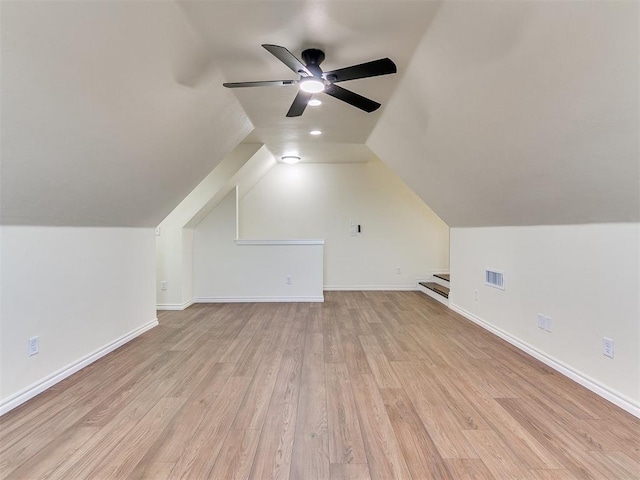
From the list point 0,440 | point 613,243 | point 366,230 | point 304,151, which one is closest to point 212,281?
point 304,151

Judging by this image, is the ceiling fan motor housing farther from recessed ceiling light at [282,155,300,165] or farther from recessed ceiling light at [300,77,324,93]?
recessed ceiling light at [282,155,300,165]

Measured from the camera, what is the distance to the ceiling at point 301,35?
183 centimetres

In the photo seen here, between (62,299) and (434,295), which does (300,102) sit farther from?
(434,295)

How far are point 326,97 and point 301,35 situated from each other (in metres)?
0.95

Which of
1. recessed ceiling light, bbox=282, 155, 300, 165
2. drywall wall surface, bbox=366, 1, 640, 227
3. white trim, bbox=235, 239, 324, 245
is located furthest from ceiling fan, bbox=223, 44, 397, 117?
recessed ceiling light, bbox=282, 155, 300, 165

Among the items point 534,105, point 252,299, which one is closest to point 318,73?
point 534,105

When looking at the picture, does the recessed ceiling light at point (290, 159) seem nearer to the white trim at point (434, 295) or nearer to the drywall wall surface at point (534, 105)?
the drywall wall surface at point (534, 105)

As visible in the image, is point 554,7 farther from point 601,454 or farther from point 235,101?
point 235,101

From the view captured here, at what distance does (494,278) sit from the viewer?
3.56 meters

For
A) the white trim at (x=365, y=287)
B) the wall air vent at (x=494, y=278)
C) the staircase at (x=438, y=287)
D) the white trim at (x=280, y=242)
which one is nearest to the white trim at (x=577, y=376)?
the wall air vent at (x=494, y=278)

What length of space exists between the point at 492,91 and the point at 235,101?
7.32 ft

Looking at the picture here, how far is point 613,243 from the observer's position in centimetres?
212

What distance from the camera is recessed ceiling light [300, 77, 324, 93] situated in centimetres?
213

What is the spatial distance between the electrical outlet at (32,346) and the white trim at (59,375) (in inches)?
8.9
